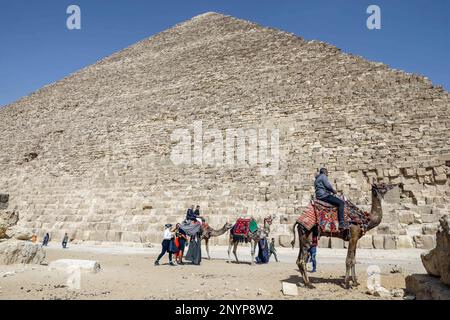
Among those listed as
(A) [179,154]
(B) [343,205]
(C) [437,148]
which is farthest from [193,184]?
(B) [343,205]

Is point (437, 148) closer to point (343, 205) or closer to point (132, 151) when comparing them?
point (343, 205)

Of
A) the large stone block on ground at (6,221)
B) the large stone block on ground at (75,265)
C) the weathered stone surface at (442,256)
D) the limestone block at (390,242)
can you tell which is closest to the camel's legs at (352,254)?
the weathered stone surface at (442,256)

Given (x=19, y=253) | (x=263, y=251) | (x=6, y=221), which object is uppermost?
(x=6, y=221)

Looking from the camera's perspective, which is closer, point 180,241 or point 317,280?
point 317,280

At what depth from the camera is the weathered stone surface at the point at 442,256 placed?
10.5 feet

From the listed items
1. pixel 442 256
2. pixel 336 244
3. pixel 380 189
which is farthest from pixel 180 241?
pixel 442 256

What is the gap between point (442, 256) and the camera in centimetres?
337

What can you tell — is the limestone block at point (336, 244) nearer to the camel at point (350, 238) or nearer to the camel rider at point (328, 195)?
the camel at point (350, 238)

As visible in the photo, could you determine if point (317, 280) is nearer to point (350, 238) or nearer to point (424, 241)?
point (350, 238)

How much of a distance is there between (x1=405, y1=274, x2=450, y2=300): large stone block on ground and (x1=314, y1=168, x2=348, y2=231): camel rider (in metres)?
0.97

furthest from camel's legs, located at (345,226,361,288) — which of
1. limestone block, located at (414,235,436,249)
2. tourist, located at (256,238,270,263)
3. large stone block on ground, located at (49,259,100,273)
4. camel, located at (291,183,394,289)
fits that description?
limestone block, located at (414,235,436,249)

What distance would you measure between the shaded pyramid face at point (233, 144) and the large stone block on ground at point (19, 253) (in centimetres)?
584

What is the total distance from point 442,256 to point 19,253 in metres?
5.81
